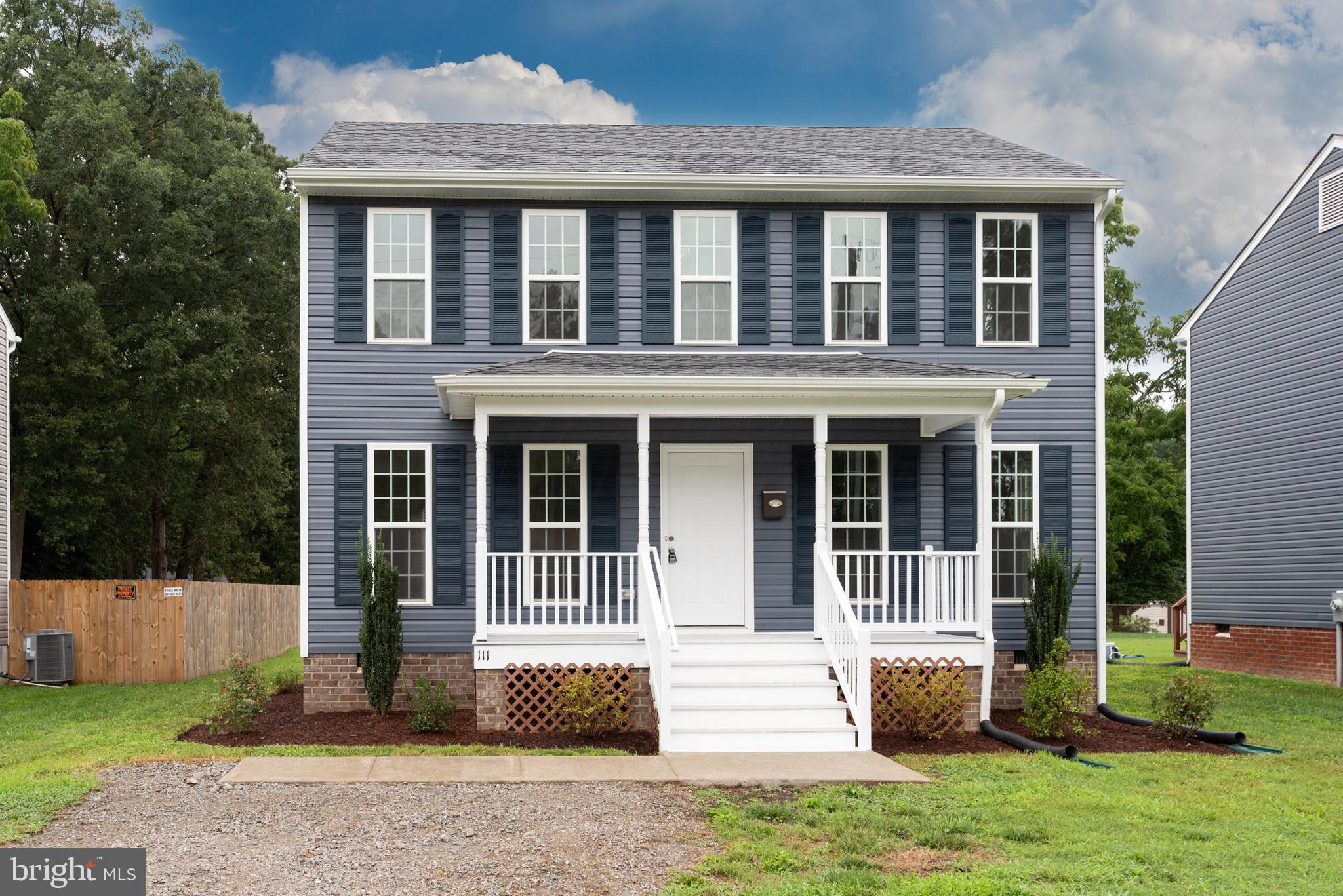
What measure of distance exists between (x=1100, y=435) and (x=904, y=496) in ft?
7.58

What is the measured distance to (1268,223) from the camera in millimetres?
17156

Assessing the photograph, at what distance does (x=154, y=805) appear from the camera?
7016 millimetres

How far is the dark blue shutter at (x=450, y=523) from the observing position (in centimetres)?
1193

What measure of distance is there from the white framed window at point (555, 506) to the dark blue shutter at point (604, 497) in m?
0.07

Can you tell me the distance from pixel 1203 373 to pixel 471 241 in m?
13.1

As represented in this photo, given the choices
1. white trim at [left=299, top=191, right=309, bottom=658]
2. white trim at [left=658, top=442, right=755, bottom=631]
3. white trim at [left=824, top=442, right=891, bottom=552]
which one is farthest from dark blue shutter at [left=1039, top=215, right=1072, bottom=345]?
white trim at [left=299, top=191, right=309, bottom=658]

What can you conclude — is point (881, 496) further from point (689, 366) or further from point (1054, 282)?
point (1054, 282)

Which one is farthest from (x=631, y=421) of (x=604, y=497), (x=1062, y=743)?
(x=1062, y=743)

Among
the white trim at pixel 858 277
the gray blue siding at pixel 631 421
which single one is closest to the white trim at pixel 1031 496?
the gray blue siding at pixel 631 421

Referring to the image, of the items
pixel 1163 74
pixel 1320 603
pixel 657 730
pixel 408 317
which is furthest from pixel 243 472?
pixel 1163 74

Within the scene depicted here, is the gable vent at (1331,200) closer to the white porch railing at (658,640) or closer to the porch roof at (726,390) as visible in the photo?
the porch roof at (726,390)

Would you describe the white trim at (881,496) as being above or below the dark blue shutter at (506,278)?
below

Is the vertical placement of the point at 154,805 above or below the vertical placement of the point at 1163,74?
below

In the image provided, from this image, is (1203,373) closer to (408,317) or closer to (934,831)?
(408,317)
